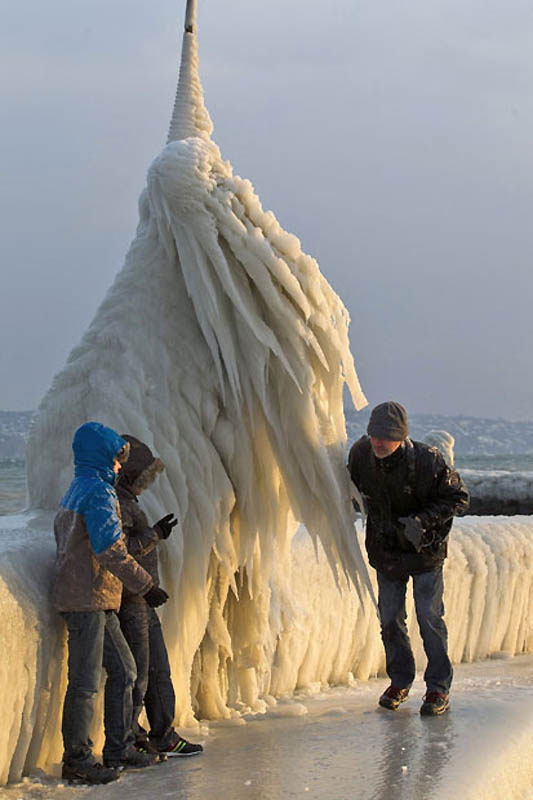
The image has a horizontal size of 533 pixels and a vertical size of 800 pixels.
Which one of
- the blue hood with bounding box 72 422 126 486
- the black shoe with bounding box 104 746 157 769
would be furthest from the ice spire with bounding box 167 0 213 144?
the black shoe with bounding box 104 746 157 769

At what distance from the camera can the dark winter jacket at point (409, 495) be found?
484cm

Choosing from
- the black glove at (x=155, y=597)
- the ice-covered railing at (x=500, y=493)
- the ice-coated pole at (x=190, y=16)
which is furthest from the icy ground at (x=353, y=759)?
the ice-covered railing at (x=500, y=493)

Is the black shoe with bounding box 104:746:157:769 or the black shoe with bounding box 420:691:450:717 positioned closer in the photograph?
the black shoe with bounding box 104:746:157:769

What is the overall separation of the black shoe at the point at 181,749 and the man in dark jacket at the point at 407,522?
1.07 m

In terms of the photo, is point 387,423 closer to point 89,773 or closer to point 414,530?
point 414,530

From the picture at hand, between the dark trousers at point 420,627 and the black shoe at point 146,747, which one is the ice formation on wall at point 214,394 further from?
the black shoe at point 146,747

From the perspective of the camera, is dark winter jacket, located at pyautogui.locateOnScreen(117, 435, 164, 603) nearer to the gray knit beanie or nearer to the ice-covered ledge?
the ice-covered ledge

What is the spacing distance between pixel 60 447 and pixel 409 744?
1.92 metres

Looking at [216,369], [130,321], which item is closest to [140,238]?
[130,321]

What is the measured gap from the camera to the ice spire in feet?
17.6

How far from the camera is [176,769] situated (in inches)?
157

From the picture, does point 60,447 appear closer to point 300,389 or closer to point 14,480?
point 300,389

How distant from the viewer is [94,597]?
3.94m

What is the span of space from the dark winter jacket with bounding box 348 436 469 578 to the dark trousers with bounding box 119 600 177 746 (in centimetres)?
114
